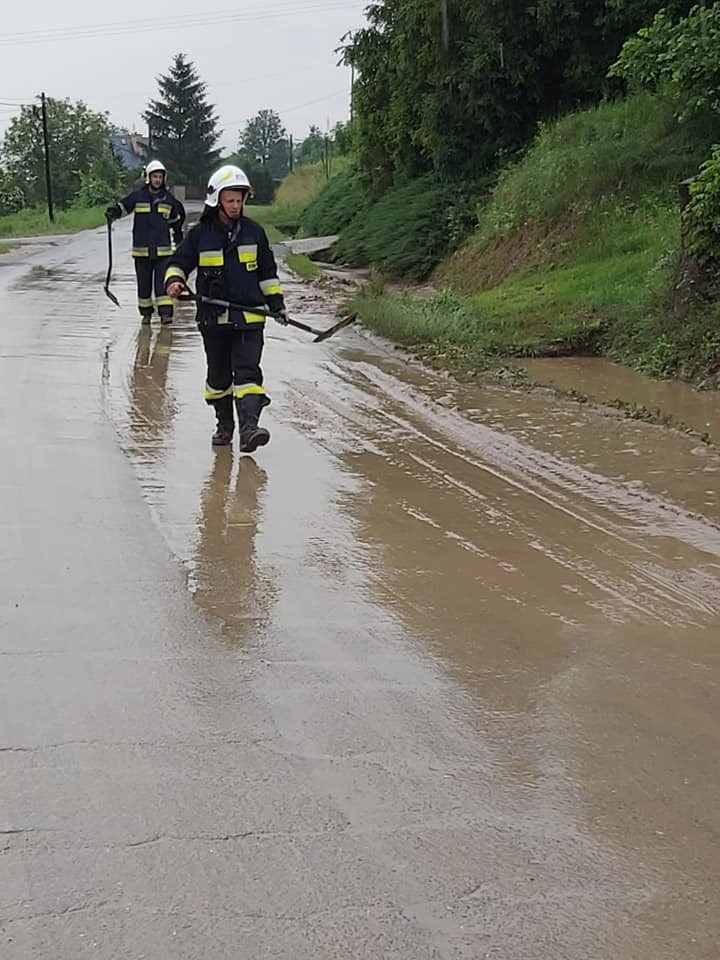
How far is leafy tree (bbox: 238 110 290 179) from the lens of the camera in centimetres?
16100

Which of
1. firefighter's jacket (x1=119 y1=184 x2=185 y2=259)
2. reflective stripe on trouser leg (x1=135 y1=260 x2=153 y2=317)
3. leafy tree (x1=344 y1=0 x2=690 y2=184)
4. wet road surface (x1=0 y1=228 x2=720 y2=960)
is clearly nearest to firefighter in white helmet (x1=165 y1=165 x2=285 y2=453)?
wet road surface (x1=0 y1=228 x2=720 y2=960)

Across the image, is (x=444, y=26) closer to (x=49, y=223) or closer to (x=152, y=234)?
(x=152, y=234)

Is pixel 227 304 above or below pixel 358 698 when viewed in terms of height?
above

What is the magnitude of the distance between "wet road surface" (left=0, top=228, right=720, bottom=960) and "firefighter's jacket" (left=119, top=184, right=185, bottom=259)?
6.25 m

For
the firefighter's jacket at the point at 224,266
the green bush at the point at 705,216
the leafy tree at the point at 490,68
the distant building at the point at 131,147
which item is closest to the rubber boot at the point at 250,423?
the firefighter's jacket at the point at 224,266

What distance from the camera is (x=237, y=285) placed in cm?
755

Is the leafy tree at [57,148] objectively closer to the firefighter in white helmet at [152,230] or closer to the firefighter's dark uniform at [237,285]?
the firefighter in white helmet at [152,230]

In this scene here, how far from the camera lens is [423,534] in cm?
596

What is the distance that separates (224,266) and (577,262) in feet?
28.2

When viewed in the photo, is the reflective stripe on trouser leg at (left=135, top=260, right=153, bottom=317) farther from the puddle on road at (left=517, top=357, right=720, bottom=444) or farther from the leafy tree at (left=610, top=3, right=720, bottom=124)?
the leafy tree at (left=610, top=3, right=720, bottom=124)

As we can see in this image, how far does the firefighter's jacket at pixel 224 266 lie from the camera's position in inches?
295

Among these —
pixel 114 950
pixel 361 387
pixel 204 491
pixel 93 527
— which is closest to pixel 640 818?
pixel 114 950

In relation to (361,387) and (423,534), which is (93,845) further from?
(361,387)

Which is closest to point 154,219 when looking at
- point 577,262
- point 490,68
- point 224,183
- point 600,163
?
point 577,262
